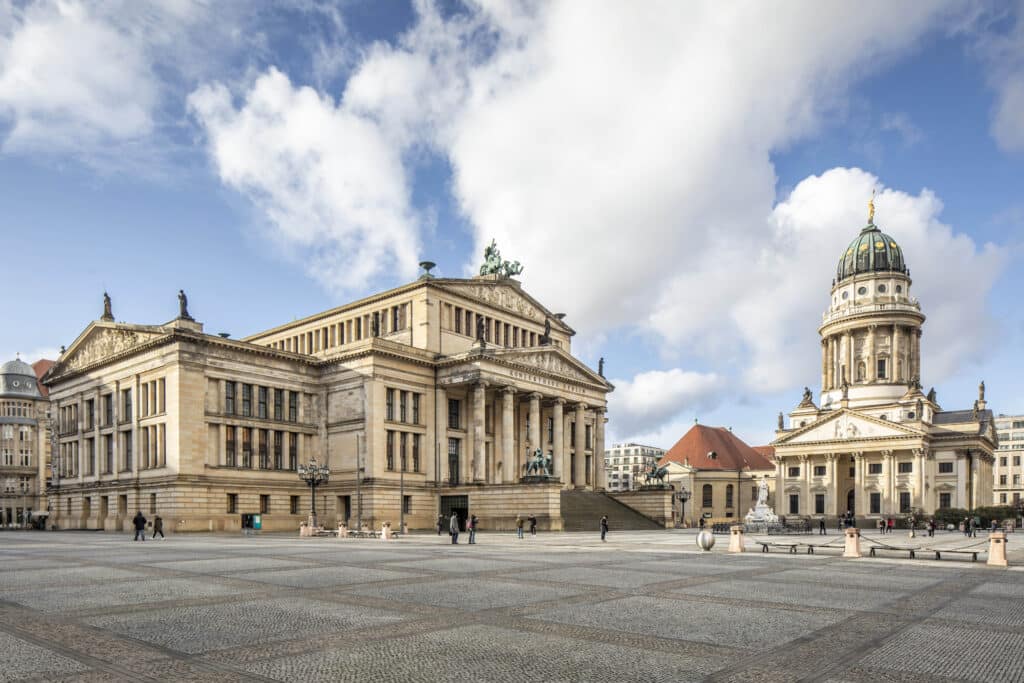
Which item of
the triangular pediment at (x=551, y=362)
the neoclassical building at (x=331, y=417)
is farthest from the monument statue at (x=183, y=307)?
the triangular pediment at (x=551, y=362)

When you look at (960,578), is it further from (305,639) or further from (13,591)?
(13,591)

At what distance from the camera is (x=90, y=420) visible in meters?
65.8

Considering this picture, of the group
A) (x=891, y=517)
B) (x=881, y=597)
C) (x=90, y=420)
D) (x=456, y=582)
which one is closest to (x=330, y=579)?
→ (x=456, y=582)

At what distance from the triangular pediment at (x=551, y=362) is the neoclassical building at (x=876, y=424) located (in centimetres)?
4203

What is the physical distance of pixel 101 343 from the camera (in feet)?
209

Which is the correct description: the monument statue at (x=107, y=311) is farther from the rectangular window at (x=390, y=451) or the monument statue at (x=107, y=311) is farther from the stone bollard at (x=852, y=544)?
the stone bollard at (x=852, y=544)

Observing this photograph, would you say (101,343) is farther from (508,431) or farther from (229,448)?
(508,431)

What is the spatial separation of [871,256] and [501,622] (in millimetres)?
113967

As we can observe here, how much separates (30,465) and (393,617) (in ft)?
333

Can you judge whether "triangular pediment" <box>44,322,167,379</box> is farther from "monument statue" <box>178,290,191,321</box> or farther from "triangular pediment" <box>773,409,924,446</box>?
"triangular pediment" <box>773,409,924,446</box>

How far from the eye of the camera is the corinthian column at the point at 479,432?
64.4 meters

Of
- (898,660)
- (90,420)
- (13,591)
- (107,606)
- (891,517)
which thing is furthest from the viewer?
(891,517)

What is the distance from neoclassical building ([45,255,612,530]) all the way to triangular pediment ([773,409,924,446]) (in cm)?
4411

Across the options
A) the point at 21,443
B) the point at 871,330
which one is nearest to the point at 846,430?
the point at 871,330
